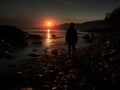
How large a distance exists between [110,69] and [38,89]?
4.85 m

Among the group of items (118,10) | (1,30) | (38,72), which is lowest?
(38,72)

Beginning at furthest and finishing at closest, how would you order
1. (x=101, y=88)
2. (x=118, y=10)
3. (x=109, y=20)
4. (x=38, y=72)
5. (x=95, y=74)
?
(x=109, y=20) → (x=118, y=10) → (x=38, y=72) → (x=95, y=74) → (x=101, y=88)

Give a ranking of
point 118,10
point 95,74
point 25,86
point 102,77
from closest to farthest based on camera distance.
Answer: point 25,86 → point 102,77 → point 95,74 → point 118,10

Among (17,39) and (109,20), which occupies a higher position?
(109,20)

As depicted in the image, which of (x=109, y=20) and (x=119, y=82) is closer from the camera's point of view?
(x=119, y=82)

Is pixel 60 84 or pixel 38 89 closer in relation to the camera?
pixel 38 89

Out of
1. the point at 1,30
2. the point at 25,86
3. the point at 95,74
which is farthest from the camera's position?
the point at 1,30

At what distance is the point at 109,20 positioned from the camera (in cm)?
4866

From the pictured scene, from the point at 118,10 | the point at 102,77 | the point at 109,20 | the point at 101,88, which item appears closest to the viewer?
the point at 101,88

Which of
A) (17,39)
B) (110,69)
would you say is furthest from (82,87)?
(17,39)

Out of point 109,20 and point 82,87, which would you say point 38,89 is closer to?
point 82,87

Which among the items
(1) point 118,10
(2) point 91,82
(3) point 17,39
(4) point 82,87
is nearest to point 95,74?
(2) point 91,82

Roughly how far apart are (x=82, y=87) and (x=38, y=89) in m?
1.97

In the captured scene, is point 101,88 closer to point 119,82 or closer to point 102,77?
point 119,82
